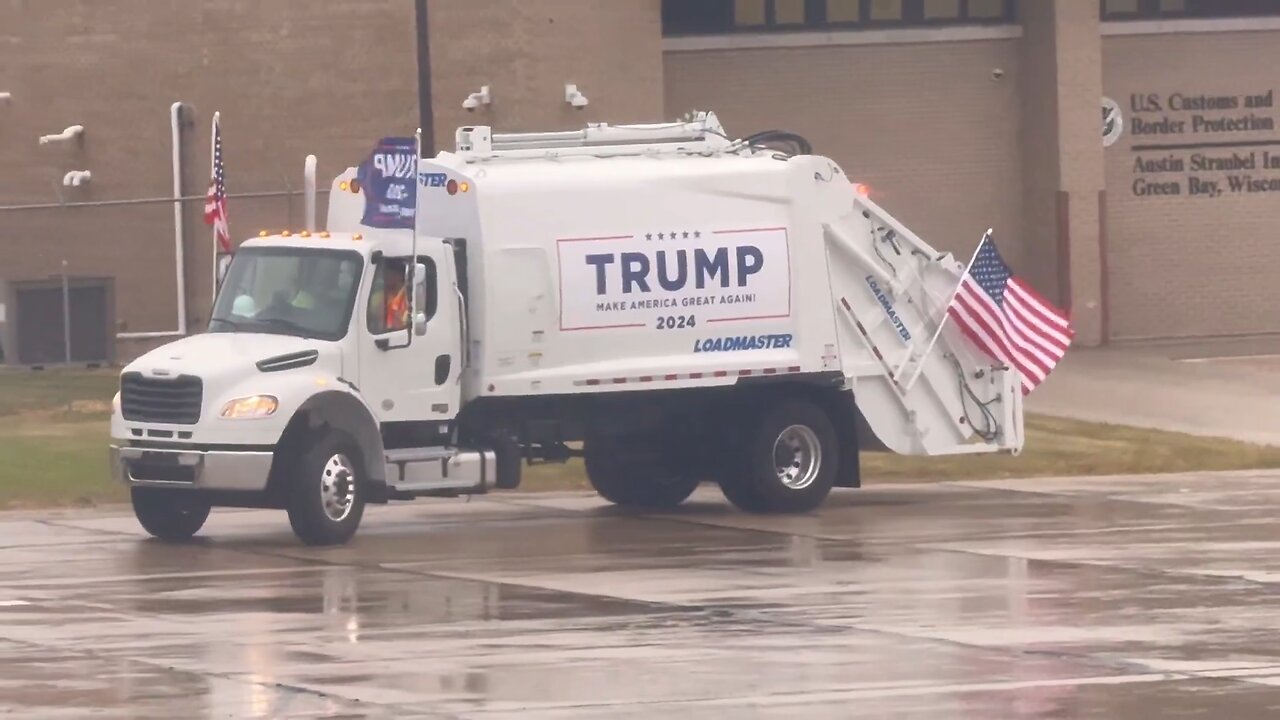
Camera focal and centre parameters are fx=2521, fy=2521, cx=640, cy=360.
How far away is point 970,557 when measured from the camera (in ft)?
58.0

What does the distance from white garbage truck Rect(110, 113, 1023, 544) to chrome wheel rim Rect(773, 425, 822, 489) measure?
0.9 inches

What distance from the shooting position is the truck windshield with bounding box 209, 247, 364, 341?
62.7ft

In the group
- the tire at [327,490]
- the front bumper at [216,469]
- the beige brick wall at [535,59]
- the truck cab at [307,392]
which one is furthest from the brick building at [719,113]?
the front bumper at [216,469]

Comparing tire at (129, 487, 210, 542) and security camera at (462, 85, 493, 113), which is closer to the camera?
tire at (129, 487, 210, 542)

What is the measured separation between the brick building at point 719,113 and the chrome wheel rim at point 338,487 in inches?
665

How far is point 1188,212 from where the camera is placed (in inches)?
1585

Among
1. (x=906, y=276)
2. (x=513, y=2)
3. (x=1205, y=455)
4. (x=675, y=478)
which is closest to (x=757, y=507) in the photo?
(x=675, y=478)

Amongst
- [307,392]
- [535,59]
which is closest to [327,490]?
[307,392]

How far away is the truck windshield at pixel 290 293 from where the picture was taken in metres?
19.1

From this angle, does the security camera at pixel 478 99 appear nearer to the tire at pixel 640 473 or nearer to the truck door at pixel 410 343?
the tire at pixel 640 473

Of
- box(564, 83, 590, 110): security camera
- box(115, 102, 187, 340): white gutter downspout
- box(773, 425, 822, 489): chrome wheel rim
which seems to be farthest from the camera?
box(115, 102, 187, 340): white gutter downspout

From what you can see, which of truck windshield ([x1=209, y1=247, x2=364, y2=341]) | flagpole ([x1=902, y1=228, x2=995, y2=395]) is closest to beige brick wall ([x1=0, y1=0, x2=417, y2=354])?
flagpole ([x1=902, y1=228, x2=995, y2=395])

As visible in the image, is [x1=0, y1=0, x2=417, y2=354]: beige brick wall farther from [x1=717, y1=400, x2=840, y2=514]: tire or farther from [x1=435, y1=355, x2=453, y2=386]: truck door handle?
[x1=435, y1=355, x2=453, y2=386]: truck door handle

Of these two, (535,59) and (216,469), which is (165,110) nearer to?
(535,59)
